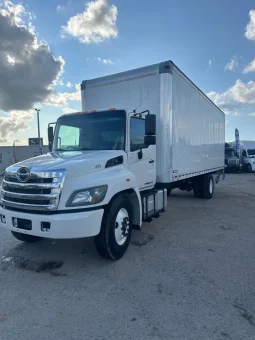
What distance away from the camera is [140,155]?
202 inches

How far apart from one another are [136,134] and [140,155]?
42cm

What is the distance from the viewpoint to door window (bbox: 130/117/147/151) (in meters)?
4.93

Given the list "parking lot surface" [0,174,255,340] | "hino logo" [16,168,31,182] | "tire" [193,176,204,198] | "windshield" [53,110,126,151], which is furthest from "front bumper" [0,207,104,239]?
"tire" [193,176,204,198]

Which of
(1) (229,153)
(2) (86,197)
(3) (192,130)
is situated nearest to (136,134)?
(2) (86,197)

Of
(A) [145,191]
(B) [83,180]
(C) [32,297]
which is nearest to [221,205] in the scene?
(A) [145,191]

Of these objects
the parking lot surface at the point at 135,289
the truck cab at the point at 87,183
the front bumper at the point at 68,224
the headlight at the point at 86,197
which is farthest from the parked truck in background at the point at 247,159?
the front bumper at the point at 68,224

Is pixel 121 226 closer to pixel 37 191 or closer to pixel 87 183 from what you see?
pixel 87 183

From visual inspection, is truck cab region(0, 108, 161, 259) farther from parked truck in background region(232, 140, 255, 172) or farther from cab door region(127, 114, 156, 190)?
parked truck in background region(232, 140, 255, 172)

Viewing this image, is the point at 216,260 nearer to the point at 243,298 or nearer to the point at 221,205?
the point at 243,298

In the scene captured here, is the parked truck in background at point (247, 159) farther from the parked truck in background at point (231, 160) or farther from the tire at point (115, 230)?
the tire at point (115, 230)

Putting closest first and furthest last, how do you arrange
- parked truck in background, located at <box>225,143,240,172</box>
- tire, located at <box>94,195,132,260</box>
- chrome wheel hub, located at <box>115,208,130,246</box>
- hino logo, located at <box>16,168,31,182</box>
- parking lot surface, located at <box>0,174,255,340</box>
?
parking lot surface, located at <box>0,174,255,340</box>
hino logo, located at <box>16,168,31,182</box>
tire, located at <box>94,195,132,260</box>
chrome wheel hub, located at <box>115,208,130,246</box>
parked truck in background, located at <box>225,143,240,172</box>

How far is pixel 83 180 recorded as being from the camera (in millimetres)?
3801

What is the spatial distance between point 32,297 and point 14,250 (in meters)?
1.88

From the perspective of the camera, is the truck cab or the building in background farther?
the building in background
